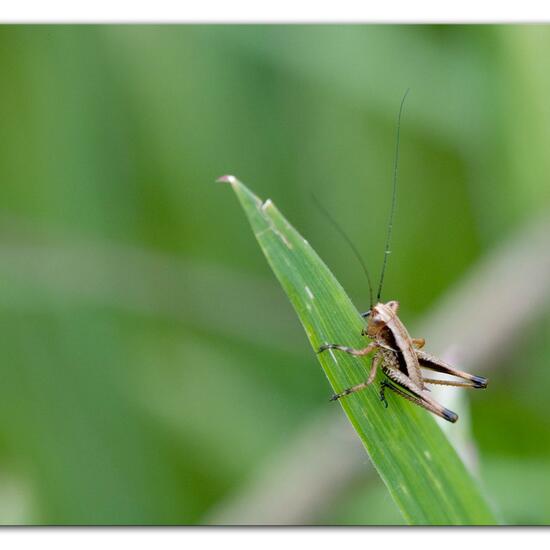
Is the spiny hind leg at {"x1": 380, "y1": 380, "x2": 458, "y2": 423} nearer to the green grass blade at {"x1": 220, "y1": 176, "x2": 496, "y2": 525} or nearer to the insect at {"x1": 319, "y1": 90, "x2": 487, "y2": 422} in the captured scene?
the insect at {"x1": 319, "y1": 90, "x2": 487, "y2": 422}

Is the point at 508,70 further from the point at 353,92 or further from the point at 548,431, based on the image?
the point at 548,431

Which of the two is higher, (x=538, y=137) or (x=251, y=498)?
(x=538, y=137)

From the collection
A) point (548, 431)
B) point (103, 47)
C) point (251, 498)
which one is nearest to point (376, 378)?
point (251, 498)

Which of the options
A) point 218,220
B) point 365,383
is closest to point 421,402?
point 365,383
